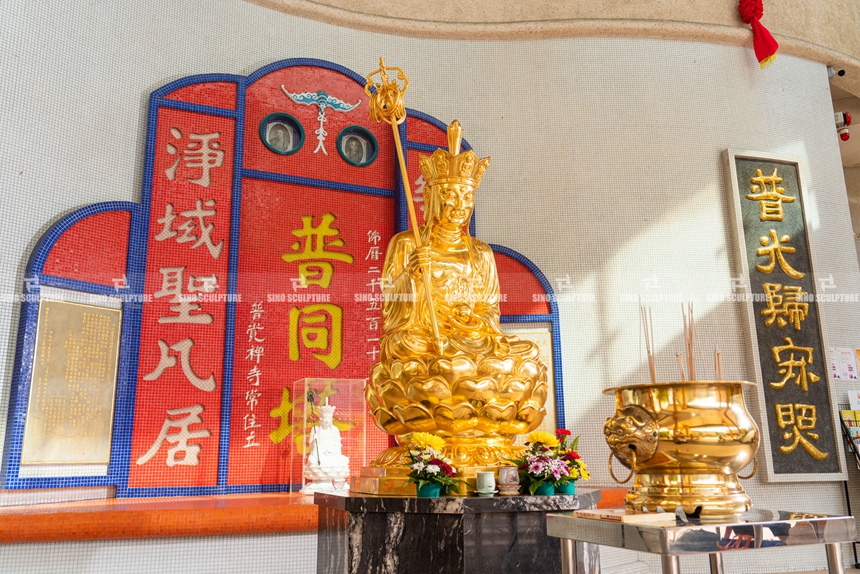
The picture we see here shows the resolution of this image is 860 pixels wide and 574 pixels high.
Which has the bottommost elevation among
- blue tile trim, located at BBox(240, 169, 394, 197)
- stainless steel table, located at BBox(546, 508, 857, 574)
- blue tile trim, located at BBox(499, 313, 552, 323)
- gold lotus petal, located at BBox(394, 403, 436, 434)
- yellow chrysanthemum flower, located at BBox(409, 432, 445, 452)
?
stainless steel table, located at BBox(546, 508, 857, 574)

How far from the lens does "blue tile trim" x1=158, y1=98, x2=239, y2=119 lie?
4535 millimetres

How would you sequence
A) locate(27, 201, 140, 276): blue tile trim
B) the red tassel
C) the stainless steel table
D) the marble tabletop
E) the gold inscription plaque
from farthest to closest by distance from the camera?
the red tassel, locate(27, 201, 140, 276): blue tile trim, the gold inscription plaque, the marble tabletop, the stainless steel table

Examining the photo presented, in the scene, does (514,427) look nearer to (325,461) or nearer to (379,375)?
(379,375)

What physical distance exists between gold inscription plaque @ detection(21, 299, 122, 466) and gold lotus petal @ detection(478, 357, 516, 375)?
2277 mm

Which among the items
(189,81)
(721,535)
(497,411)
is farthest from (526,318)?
(721,535)

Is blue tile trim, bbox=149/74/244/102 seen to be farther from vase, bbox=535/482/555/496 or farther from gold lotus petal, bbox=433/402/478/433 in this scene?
vase, bbox=535/482/555/496

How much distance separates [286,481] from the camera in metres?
4.38

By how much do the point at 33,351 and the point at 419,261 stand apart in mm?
2228

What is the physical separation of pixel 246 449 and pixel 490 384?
76.4 inches

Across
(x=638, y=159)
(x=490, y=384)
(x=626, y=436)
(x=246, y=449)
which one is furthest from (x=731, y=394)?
(x=638, y=159)

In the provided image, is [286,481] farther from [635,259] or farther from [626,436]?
[626,436]

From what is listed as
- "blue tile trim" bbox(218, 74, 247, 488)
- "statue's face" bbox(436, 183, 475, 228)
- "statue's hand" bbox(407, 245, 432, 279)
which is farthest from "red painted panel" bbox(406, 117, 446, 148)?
"statue's hand" bbox(407, 245, 432, 279)

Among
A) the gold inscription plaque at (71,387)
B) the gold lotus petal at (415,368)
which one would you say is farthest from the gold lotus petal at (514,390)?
the gold inscription plaque at (71,387)

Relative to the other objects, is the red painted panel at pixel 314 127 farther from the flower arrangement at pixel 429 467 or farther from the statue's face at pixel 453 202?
the flower arrangement at pixel 429 467
